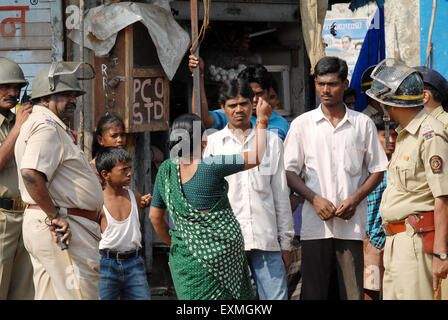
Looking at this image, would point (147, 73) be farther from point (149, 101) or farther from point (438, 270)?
point (438, 270)

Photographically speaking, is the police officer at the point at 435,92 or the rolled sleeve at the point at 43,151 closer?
the rolled sleeve at the point at 43,151

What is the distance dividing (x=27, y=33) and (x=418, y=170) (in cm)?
422

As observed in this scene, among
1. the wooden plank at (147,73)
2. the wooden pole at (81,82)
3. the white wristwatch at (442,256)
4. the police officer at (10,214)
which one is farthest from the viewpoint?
the wooden plank at (147,73)

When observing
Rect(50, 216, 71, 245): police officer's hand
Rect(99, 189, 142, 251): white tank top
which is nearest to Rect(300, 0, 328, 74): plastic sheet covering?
Rect(99, 189, 142, 251): white tank top

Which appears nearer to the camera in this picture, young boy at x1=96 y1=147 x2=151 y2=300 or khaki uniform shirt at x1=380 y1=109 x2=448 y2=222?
khaki uniform shirt at x1=380 y1=109 x2=448 y2=222

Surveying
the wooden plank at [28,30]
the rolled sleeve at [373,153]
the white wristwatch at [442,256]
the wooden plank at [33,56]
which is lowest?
the white wristwatch at [442,256]

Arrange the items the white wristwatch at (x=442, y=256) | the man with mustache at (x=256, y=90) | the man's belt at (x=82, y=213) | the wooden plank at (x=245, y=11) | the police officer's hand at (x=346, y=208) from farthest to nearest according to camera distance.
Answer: the wooden plank at (x=245, y=11) < the man with mustache at (x=256, y=90) < the police officer's hand at (x=346, y=208) < the man's belt at (x=82, y=213) < the white wristwatch at (x=442, y=256)

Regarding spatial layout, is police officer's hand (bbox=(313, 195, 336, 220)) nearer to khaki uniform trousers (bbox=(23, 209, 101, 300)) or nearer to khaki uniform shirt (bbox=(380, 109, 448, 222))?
khaki uniform shirt (bbox=(380, 109, 448, 222))

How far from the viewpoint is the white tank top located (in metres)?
5.43

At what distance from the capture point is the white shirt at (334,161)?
5203 mm

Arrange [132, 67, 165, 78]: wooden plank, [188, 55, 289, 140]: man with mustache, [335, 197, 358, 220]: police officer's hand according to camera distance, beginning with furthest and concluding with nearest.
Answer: [132, 67, 165, 78]: wooden plank → [188, 55, 289, 140]: man with mustache → [335, 197, 358, 220]: police officer's hand

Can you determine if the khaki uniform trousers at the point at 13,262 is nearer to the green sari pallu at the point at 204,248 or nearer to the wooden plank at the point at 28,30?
the green sari pallu at the point at 204,248

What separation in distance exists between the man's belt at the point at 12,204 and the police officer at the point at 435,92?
3.14m

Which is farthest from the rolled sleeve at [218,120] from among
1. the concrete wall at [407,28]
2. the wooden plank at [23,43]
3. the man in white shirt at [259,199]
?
the concrete wall at [407,28]
